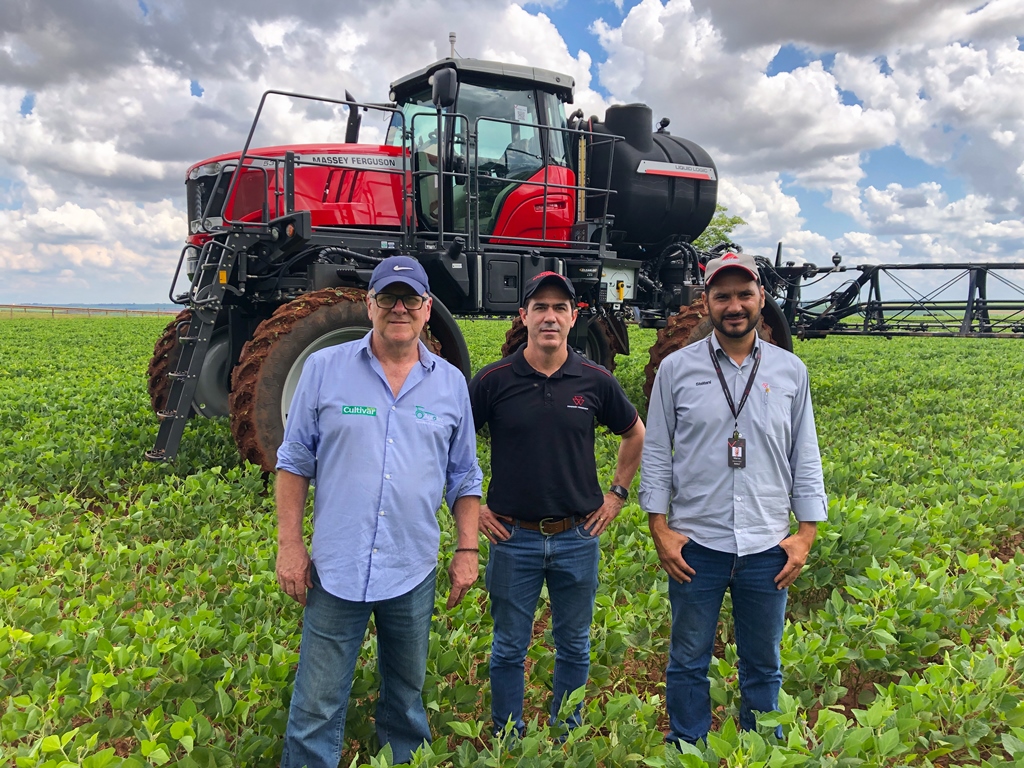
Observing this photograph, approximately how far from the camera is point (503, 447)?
301cm

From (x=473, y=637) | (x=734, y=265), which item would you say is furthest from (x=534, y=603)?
(x=734, y=265)

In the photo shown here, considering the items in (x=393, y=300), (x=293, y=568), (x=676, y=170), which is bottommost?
(x=293, y=568)

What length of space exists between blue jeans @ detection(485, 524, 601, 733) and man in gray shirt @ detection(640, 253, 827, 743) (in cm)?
32

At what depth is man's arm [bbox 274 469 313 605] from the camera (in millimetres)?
2533

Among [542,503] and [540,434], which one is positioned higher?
[540,434]

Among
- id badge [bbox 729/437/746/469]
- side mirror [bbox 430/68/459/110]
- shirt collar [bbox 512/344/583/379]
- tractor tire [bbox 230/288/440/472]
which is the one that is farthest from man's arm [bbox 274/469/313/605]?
side mirror [bbox 430/68/459/110]

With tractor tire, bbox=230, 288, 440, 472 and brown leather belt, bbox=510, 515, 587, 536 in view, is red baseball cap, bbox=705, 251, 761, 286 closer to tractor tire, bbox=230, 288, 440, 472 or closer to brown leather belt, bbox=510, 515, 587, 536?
brown leather belt, bbox=510, 515, 587, 536

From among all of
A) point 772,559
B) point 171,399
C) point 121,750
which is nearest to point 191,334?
point 171,399

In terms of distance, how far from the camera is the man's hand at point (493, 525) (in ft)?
9.66

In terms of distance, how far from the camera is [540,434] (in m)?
2.95

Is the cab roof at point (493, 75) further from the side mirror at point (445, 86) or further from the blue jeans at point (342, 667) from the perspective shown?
the blue jeans at point (342, 667)

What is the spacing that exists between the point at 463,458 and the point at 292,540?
666 mm

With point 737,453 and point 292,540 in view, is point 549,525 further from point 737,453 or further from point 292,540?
point 292,540

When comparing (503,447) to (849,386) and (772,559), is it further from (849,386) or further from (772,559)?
(849,386)
